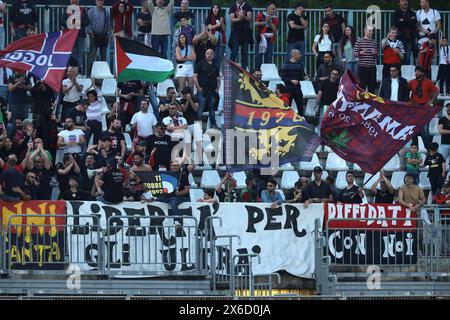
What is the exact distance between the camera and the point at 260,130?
28.3 metres

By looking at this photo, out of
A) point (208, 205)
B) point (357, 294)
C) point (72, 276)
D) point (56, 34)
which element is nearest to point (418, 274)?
point (357, 294)

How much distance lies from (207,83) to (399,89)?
3792 mm

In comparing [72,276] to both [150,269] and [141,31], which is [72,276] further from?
[141,31]

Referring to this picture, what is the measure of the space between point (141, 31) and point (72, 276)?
955 centimetres

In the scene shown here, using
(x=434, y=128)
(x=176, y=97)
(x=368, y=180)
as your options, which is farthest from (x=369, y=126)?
(x=434, y=128)

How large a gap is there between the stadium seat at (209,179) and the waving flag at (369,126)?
11.6 feet

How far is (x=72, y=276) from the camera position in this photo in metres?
26.2

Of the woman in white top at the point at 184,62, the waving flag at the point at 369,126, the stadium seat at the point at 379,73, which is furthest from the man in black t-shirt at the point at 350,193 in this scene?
the stadium seat at the point at 379,73

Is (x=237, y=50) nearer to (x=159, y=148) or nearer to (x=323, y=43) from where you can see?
(x=323, y=43)

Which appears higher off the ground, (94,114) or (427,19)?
(427,19)

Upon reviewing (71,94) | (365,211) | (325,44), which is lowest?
(365,211)

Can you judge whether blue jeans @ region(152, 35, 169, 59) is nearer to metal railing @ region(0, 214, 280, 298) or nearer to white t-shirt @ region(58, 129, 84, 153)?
white t-shirt @ region(58, 129, 84, 153)

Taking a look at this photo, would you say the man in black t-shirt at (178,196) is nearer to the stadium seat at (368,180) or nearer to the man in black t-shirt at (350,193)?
the man in black t-shirt at (350,193)

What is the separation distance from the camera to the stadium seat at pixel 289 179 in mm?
31875
